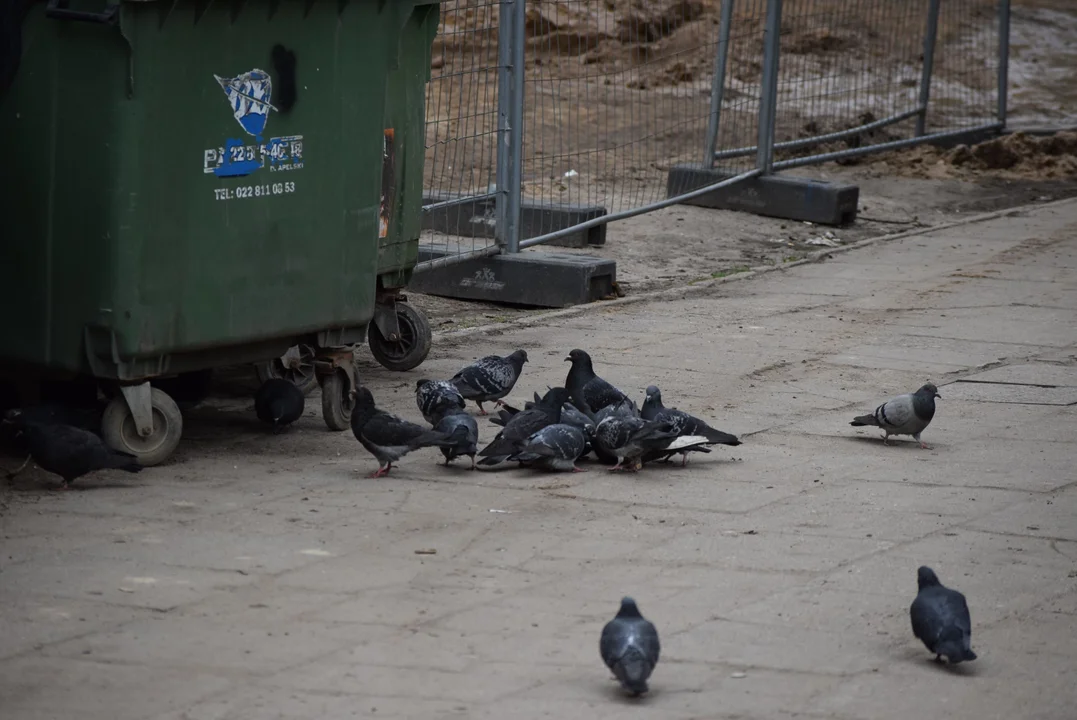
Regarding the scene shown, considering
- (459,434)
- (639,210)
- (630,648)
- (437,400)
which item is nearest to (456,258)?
(639,210)

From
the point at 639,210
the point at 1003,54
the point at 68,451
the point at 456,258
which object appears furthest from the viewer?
the point at 1003,54

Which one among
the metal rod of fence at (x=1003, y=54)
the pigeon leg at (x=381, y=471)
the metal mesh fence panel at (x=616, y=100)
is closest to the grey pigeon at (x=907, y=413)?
the pigeon leg at (x=381, y=471)

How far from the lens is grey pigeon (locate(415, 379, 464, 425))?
7125 millimetres

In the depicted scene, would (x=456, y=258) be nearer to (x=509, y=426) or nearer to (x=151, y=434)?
(x=509, y=426)

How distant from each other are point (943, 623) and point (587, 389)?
293 cm

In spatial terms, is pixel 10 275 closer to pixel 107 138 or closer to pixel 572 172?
pixel 107 138

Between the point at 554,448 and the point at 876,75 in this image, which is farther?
the point at 876,75

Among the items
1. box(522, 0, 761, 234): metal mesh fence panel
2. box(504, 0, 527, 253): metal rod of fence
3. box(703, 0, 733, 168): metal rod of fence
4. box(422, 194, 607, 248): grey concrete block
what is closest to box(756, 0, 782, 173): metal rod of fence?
box(703, 0, 733, 168): metal rod of fence

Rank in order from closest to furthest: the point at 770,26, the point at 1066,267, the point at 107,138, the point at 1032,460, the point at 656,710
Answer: the point at 656,710 < the point at 107,138 < the point at 1032,460 < the point at 1066,267 < the point at 770,26

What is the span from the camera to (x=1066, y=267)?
1196 cm

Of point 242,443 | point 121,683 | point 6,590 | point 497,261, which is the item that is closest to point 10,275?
point 242,443

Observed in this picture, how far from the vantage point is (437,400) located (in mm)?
7160

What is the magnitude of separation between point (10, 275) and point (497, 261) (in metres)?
4.44

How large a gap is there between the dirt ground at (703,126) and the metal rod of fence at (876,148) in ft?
0.69
